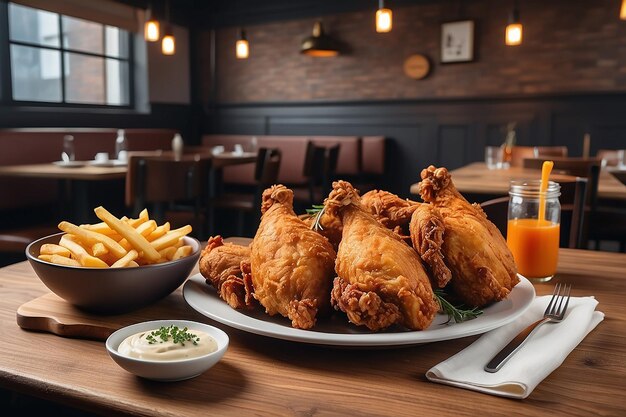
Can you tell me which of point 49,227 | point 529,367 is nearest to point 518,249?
point 529,367

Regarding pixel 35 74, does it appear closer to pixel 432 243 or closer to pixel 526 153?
pixel 526 153

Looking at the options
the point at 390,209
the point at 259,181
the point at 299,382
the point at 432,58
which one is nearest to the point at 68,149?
the point at 259,181

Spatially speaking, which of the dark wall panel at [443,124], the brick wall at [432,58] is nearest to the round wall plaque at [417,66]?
the brick wall at [432,58]

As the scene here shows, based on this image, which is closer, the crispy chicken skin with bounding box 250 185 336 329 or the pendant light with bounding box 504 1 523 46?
the crispy chicken skin with bounding box 250 185 336 329

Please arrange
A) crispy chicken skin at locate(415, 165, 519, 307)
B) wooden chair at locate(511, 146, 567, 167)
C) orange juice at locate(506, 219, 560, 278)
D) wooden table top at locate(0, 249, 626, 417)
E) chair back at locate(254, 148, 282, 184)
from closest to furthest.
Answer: wooden table top at locate(0, 249, 626, 417)
crispy chicken skin at locate(415, 165, 519, 307)
orange juice at locate(506, 219, 560, 278)
chair back at locate(254, 148, 282, 184)
wooden chair at locate(511, 146, 567, 167)

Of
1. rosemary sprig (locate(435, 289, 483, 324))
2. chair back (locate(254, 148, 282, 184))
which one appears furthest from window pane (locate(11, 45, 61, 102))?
rosemary sprig (locate(435, 289, 483, 324))

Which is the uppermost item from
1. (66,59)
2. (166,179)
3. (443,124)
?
(66,59)

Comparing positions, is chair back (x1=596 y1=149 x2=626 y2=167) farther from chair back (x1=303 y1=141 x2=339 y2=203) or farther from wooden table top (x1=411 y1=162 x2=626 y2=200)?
chair back (x1=303 y1=141 x2=339 y2=203)
